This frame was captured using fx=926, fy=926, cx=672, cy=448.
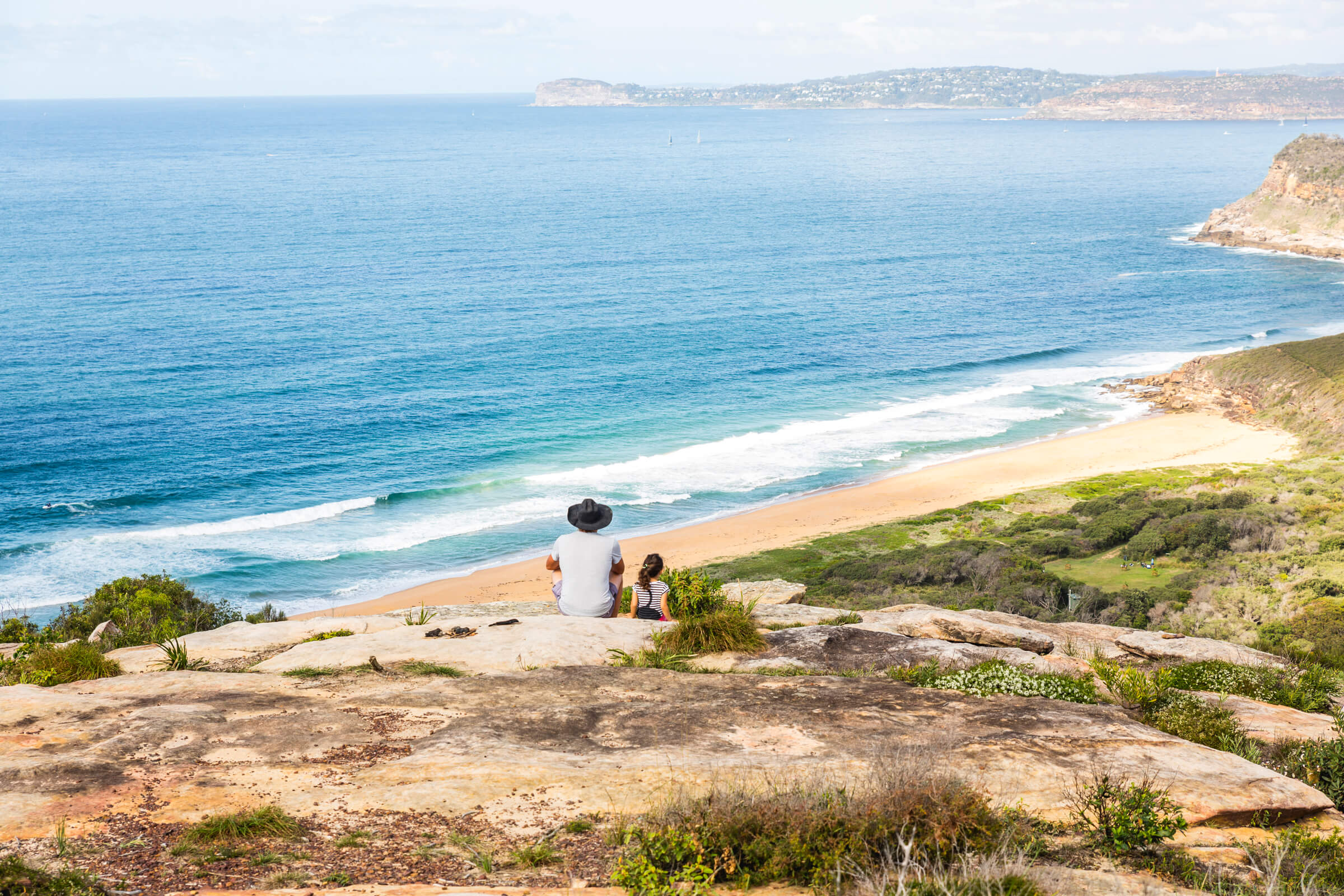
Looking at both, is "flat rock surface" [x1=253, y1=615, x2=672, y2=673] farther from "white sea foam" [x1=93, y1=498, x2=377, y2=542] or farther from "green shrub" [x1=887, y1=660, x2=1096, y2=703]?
"white sea foam" [x1=93, y1=498, x2=377, y2=542]

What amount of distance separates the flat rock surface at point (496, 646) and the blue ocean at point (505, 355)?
62.7ft

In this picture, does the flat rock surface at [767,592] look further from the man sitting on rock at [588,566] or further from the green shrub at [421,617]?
the green shrub at [421,617]

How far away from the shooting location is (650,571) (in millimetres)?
11812

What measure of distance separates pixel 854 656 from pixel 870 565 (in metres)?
19.1

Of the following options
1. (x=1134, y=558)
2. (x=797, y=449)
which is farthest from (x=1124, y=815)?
(x=797, y=449)

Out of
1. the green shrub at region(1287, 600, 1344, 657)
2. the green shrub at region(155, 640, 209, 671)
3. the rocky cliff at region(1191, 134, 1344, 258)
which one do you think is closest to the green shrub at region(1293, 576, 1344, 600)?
the green shrub at region(1287, 600, 1344, 657)

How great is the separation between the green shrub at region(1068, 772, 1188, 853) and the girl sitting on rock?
19.8 feet

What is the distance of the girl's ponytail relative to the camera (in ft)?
38.7

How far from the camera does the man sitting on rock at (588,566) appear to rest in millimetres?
11133

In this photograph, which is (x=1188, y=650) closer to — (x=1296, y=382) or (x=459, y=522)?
(x=459, y=522)

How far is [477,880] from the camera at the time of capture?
18.2 ft

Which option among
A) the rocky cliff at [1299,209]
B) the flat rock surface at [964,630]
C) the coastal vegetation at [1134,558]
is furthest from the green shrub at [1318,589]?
the rocky cliff at [1299,209]

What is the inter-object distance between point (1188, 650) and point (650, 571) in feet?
22.8

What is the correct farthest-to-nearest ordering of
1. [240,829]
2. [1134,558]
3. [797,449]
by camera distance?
1. [797,449]
2. [1134,558]
3. [240,829]
